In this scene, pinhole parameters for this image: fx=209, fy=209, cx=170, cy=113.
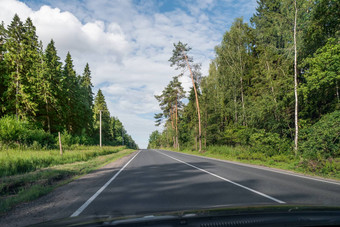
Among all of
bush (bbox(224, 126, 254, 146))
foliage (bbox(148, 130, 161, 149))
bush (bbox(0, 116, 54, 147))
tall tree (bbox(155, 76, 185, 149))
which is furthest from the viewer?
foliage (bbox(148, 130, 161, 149))

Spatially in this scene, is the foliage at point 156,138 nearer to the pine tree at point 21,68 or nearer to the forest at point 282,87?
the forest at point 282,87

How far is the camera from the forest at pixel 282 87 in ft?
43.2

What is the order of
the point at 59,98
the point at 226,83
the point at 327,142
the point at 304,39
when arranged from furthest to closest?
the point at 59,98 < the point at 226,83 < the point at 304,39 < the point at 327,142

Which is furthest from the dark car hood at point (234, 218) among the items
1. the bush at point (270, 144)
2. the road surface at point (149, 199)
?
the bush at point (270, 144)

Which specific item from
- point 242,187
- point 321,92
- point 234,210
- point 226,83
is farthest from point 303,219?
point 226,83

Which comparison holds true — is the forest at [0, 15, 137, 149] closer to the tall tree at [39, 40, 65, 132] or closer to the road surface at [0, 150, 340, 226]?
the tall tree at [39, 40, 65, 132]

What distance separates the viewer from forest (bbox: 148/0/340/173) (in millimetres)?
13180

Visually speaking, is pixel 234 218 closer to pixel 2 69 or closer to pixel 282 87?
pixel 282 87

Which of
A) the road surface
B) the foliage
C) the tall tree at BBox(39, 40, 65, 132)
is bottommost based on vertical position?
the foliage

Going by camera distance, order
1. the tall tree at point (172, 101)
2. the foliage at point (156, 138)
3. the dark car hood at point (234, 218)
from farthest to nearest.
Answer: the foliage at point (156, 138)
the tall tree at point (172, 101)
the dark car hood at point (234, 218)

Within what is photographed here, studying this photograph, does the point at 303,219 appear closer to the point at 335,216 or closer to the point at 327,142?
the point at 335,216

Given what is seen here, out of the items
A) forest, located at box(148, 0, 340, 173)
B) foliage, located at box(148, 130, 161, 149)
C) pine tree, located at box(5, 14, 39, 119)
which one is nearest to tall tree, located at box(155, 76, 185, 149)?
forest, located at box(148, 0, 340, 173)

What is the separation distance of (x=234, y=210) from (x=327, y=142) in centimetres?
1267

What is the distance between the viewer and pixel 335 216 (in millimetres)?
2512
